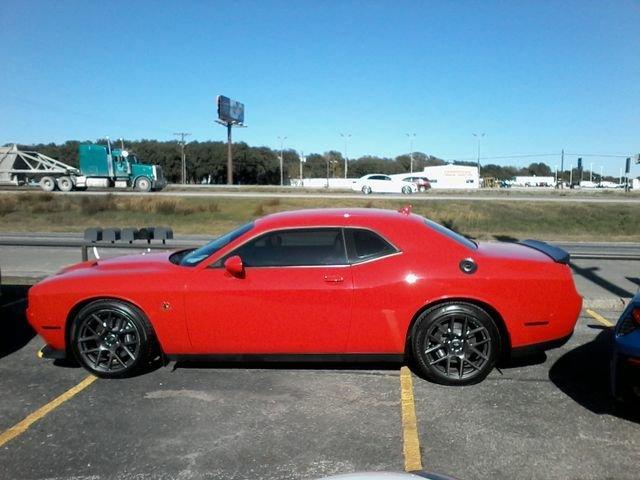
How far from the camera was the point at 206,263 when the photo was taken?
178 inches

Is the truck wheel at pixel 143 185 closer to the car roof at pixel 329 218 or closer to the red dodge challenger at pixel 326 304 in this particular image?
the red dodge challenger at pixel 326 304

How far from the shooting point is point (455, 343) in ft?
14.2

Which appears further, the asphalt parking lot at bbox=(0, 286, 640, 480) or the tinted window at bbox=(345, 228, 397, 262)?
the tinted window at bbox=(345, 228, 397, 262)

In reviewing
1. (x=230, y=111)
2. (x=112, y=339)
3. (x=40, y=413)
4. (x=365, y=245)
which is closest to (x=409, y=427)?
(x=365, y=245)

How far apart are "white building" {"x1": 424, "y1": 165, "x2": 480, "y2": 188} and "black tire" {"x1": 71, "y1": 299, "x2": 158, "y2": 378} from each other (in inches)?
2831

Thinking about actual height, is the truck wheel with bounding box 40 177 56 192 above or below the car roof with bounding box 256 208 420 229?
above

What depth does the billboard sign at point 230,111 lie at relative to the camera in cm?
7344

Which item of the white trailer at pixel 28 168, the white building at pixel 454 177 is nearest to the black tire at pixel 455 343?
the white trailer at pixel 28 168

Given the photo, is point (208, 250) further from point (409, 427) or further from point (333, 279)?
point (409, 427)

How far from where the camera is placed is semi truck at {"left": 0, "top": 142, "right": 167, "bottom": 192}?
40.9m

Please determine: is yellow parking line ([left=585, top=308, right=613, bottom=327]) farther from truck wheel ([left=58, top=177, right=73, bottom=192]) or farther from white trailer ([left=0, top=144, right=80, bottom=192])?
white trailer ([left=0, top=144, right=80, bottom=192])

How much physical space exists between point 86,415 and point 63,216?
85.1 ft

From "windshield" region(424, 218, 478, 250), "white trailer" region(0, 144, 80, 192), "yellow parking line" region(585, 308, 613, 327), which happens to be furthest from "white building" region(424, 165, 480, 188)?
"windshield" region(424, 218, 478, 250)

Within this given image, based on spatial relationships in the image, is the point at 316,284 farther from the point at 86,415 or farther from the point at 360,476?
the point at 360,476
